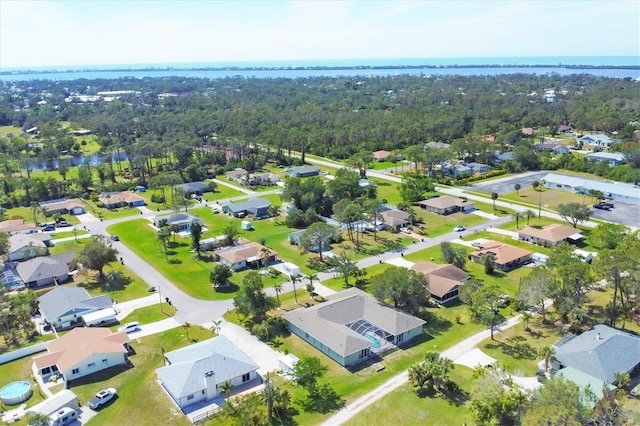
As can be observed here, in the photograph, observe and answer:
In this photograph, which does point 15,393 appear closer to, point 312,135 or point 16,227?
point 16,227

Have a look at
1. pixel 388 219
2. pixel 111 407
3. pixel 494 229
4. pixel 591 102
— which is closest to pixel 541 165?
pixel 494 229

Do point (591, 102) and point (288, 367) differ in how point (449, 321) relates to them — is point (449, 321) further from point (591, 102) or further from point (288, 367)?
point (591, 102)

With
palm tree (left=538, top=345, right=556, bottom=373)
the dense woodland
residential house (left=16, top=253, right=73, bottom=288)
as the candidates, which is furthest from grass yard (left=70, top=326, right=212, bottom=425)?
the dense woodland

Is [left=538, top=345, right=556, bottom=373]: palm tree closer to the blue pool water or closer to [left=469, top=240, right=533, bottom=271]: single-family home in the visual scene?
the blue pool water

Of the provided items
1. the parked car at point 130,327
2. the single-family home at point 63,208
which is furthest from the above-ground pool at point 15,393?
the single-family home at point 63,208

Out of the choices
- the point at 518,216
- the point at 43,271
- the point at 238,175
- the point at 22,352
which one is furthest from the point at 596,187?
the point at 22,352

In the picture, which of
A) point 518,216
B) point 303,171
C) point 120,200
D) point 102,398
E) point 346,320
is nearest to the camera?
point 102,398
